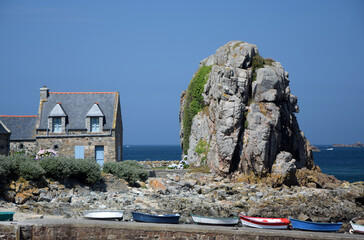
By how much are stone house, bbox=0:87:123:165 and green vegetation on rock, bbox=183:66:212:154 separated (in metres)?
7.47

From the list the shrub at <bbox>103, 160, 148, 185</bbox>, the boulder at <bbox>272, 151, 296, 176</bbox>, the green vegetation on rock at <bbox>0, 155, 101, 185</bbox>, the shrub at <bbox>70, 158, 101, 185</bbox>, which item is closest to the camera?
the green vegetation on rock at <bbox>0, 155, 101, 185</bbox>

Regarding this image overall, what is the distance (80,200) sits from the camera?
29531 millimetres

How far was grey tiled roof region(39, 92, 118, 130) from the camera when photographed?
40.6m

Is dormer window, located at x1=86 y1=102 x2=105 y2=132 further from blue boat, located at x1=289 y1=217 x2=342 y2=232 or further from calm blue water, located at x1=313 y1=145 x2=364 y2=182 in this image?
calm blue water, located at x1=313 y1=145 x2=364 y2=182

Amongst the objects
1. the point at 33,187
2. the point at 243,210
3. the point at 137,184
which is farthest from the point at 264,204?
the point at 33,187

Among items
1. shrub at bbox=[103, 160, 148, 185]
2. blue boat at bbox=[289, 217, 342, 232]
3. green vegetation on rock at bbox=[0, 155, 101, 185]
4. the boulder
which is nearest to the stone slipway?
blue boat at bbox=[289, 217, 342, 232]

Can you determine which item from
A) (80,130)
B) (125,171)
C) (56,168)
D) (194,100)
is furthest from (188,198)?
(194,100)

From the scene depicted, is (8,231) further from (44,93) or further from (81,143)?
(44,93)

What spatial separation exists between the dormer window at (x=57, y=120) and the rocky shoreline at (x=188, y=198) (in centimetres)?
823

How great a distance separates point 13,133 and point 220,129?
16737 mm

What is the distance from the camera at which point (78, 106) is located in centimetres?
4119

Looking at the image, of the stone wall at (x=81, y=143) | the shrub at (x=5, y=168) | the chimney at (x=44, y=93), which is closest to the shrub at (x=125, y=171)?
the stone wall at (x=81, y=143)

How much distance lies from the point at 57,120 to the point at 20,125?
3399 mm

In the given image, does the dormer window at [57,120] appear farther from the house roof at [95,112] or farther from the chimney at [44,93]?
the house roof at [95,112]
